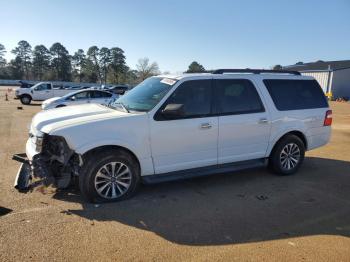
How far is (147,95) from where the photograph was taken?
18.7 ft

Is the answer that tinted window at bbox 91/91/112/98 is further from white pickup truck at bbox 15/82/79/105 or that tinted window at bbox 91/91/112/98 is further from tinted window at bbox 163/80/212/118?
tinted window at bbox 163/80/212/118

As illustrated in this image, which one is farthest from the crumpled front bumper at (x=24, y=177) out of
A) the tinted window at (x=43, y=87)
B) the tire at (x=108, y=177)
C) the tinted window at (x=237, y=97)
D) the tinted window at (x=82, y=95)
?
the tinted window at (x=43, y=87)

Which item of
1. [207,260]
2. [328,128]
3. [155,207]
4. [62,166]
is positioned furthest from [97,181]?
[328,128]

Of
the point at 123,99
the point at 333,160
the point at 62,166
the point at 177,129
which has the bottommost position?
the point at 333,160

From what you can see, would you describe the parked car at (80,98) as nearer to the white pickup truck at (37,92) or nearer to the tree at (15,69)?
the white pickup truck at (37,92)

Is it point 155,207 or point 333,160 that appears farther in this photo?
point 333,160

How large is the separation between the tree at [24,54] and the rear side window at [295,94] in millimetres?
107451

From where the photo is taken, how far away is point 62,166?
16.3 feet

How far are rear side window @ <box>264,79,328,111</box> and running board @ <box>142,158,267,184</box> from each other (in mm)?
1171

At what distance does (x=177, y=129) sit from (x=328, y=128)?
372 centimetres

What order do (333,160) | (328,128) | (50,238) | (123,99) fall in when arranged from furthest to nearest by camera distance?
(333,160)
(328,128)
(123,99)
(50,238)

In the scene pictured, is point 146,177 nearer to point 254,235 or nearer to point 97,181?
point 97,181

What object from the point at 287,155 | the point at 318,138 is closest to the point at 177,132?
the point at 287,155

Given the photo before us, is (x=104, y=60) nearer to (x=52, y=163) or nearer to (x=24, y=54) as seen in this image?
(x=24, y=54)
